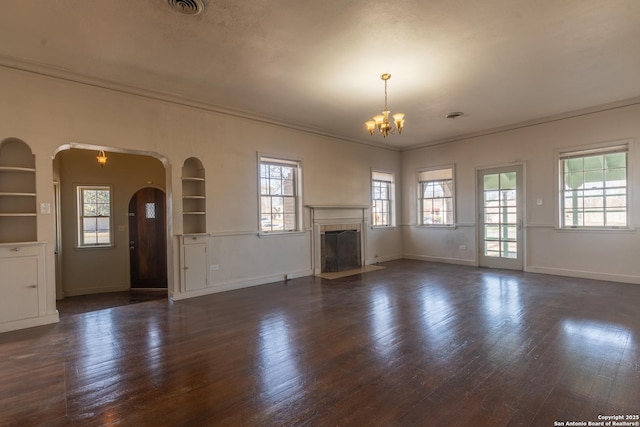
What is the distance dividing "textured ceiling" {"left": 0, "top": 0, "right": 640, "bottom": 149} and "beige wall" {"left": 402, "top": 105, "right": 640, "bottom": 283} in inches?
25.8

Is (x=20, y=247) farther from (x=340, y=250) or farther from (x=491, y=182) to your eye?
(x=491, y=182)

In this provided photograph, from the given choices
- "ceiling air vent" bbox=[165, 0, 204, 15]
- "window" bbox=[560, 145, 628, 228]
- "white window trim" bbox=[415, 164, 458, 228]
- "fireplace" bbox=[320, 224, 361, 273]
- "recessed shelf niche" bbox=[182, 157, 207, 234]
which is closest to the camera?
"ceiling air vent" bbox=[165, 0, 204, 15]

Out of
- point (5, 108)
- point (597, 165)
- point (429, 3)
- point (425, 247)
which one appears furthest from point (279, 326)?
point (597, 165)

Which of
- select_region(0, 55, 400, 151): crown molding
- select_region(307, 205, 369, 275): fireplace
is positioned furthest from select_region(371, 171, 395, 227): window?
select_region(0, 55, 400, 151): crown molding

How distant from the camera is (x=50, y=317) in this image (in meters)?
3.76

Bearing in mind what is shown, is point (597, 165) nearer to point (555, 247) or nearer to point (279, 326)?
point (555, 247)

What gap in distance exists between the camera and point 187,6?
2.68 m

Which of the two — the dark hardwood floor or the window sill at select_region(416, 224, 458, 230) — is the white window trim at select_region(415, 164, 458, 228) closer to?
the window sill at select_region(416, 224, 458, 230)

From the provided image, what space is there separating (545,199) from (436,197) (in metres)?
2.33

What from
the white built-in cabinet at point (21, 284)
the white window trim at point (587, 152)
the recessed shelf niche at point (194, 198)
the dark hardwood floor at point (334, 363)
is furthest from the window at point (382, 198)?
the white built-in cabinet at point (21, 284)

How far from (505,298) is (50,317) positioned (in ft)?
19.4

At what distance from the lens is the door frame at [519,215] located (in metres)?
6.37

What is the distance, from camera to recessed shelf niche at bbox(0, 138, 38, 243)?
12.1 ft

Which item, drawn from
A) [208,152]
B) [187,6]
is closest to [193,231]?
[208,152]
